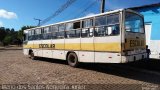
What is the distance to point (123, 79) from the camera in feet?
34.0

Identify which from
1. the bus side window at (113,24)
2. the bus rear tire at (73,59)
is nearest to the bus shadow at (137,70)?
the bus rear tire at (73,59)

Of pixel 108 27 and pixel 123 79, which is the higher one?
pixel 108 27

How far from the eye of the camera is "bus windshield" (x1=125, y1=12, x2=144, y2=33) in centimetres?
1102

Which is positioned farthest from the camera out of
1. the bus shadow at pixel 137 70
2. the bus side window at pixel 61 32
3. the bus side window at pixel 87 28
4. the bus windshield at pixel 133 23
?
the bus side window at pixel 61 32

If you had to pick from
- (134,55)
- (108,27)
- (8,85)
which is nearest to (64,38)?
(108,27)

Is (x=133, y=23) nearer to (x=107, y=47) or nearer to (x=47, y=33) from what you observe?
(x=107, y=47)

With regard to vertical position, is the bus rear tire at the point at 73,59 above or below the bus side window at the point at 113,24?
below

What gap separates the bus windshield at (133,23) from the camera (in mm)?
11016

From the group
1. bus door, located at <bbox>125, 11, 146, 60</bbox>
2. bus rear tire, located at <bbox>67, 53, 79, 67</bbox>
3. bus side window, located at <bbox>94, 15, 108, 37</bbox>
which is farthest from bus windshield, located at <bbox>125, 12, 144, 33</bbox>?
bus rear tire, located at <bbox>67, 53, 79, 67</bbox>

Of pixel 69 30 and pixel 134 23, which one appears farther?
pixel 69 30

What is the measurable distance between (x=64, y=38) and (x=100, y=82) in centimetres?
601

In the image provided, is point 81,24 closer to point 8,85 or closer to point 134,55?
point 134,55

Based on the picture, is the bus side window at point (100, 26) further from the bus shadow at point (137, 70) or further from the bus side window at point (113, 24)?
the bus shadow at point (137, 70)

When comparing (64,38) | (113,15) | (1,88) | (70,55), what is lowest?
(1,88)
